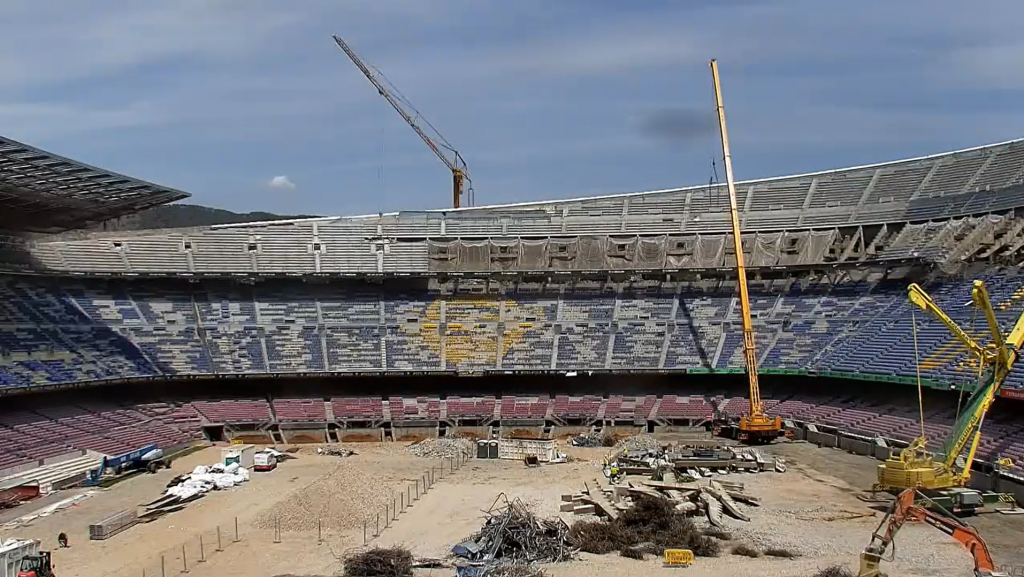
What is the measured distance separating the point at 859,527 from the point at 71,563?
24.5m

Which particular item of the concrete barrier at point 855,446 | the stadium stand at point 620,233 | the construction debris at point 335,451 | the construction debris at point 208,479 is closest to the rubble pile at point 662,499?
the concrete barrier at point 855,446

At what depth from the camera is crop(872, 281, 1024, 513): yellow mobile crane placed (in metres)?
27.6

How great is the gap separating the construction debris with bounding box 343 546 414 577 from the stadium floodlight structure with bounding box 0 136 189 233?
22202 mm

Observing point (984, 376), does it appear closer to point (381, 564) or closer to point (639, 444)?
point (639, 444)

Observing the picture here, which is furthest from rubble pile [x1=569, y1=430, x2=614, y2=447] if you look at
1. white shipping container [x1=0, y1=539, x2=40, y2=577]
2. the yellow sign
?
white shipping container [x1=0, y1=539, x2=40, y2=577]

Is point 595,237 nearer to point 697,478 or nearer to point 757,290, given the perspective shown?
point 757,290

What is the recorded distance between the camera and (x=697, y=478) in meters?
34.0

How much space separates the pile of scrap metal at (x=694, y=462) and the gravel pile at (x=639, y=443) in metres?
2.15

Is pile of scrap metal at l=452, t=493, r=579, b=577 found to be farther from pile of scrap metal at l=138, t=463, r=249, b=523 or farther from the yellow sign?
pile of scrap metal at l=138, t=463, r=249, b=523

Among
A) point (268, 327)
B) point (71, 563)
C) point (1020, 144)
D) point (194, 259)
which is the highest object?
point (1020, 144)

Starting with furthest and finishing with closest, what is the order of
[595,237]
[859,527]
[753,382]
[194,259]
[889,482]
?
1. [595,237]
2. [194,259]
3. [753,382]
4. [889,482]
5. [859,527]

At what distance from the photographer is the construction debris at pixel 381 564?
22.3 meters

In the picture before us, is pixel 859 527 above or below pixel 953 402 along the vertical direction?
below

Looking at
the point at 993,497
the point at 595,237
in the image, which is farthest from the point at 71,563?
the point at 595,237
